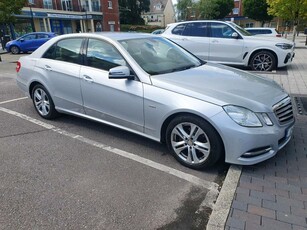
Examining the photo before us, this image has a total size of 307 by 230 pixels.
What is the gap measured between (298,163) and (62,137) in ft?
10.8

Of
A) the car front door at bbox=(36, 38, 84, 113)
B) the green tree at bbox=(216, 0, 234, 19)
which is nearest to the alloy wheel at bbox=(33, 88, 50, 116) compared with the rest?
the car front door at bbox=(36, 38, 84, 113)

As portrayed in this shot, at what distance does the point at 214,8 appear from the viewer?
152 ft

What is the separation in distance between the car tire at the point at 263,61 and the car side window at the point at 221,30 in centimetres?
111

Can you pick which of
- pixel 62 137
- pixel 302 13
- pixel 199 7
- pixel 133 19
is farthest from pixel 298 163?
pixel 133 19

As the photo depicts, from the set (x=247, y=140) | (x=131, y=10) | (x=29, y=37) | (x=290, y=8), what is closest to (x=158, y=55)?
(x=247, y=140)

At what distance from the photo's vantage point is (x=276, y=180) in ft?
9.34

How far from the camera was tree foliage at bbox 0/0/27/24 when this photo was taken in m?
14.8

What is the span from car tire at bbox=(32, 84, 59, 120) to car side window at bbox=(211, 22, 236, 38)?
20.7 ft

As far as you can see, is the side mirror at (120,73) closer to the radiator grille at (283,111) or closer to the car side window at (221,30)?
the radiator grille at (283,111)

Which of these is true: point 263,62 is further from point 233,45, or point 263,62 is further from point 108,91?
point 108,91

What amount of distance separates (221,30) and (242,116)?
22.4ft

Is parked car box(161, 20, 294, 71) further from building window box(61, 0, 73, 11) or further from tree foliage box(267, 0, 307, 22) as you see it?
building window box(61, 0, 73, 11)

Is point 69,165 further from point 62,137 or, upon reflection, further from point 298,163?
point 298,163

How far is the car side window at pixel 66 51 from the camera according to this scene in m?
4.12
